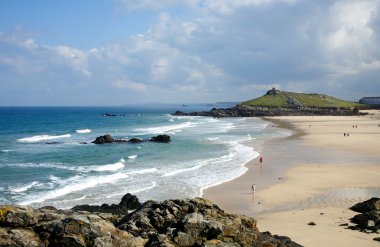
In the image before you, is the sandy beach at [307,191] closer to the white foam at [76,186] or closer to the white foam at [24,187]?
the white foam at [76,186]

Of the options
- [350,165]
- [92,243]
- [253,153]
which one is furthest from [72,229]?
[253,153]

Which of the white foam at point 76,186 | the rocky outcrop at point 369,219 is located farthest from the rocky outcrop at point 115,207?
the rocky outcrop at point 369,219

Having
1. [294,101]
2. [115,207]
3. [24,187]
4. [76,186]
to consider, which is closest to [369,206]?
[115,207]

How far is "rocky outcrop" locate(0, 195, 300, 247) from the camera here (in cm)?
963

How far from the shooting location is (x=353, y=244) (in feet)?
48.8

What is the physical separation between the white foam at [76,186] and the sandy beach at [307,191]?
8650 millimetres

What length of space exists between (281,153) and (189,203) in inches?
1326

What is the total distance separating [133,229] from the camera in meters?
11.3

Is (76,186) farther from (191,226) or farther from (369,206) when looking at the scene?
(191,226)

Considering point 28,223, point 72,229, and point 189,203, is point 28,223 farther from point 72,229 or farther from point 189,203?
point 189,203

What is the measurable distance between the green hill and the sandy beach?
123690mm

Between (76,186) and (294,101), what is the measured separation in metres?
154

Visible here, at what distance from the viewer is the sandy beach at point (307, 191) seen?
16.9 metres

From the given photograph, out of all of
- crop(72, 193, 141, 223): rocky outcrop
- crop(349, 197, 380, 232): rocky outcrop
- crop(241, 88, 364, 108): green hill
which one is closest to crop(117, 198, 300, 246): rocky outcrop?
crop(349, 197, 380, 232): rocky outcrop
